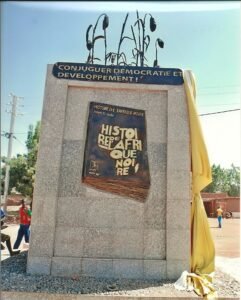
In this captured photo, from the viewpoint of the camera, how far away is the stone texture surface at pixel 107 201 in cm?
652

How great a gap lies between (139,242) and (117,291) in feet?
4.39

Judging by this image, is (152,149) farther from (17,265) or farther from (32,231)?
(17,265)

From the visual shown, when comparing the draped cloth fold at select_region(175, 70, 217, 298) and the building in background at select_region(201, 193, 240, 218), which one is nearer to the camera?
the draped cloth fold at select_region(175, 70, 217, 298)

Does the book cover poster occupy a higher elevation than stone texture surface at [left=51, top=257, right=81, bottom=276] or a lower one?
higher

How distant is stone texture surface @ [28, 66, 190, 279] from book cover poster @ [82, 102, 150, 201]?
13 centimetres

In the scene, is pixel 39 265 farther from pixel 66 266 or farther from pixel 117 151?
pixel 117 151

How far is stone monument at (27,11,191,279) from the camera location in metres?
6.56

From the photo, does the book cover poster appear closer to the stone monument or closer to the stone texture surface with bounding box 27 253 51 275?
the stone monument

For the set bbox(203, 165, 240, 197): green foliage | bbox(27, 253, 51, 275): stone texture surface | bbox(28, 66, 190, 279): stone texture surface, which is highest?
bbox(203, 165, 240, 197): green foliage

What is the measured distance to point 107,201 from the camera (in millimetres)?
6777

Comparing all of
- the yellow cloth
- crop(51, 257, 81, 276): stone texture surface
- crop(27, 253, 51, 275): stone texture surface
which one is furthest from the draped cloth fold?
crop(27, 253, 51, 275): stone texture surface

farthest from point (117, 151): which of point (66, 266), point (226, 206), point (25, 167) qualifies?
point (226, 206)

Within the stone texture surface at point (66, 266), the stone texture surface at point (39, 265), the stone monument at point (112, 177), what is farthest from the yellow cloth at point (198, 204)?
the stone texture surface at point (39, 265)

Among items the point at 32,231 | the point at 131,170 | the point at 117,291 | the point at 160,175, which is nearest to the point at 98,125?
the point at 131,170
